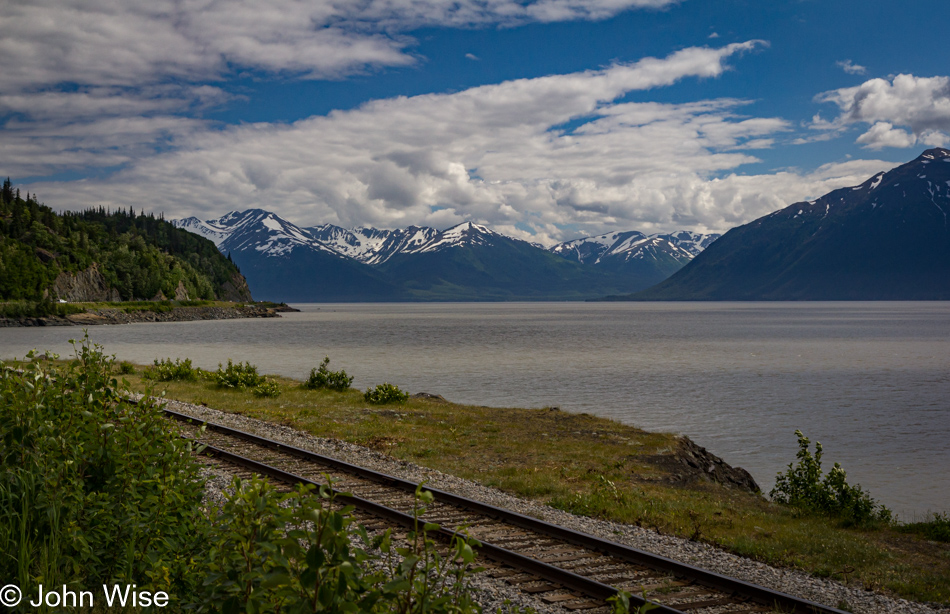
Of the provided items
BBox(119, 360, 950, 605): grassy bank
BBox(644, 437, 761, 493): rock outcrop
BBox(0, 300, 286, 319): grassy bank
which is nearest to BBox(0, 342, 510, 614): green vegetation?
BBox(119, 360, 950, 605): grassy bank

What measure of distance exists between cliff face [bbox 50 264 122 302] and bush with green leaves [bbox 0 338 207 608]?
189 meters

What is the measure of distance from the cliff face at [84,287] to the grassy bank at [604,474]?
16653 cm

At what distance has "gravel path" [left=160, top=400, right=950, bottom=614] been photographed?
945cm

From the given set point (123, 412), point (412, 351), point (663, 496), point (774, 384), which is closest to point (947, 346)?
point (774, 384)

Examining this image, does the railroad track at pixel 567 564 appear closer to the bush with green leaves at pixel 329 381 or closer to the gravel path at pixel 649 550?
the gravel path at pixel 649 550

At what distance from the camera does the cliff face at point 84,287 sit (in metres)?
Answer: 173

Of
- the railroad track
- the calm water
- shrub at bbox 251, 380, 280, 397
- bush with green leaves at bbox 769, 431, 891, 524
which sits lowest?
the calm water

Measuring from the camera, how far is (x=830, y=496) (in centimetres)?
1725

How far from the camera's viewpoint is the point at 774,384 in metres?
52.1

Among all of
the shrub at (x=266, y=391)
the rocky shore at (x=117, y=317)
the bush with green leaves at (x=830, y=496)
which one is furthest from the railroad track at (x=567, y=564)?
the rocky shore at (x=117, y=317)

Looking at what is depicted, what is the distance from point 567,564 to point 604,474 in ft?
29.7

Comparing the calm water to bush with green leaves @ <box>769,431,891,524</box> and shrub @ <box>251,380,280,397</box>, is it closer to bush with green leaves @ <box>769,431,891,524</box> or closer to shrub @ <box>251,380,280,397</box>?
bush with green leaves @ <box>769,431,891,524</box>

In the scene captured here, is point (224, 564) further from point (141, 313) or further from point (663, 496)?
point (141, 313)

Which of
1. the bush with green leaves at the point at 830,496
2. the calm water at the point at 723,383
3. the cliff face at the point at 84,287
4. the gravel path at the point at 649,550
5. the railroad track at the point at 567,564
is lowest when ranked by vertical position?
the calm water at the point at 723,383
